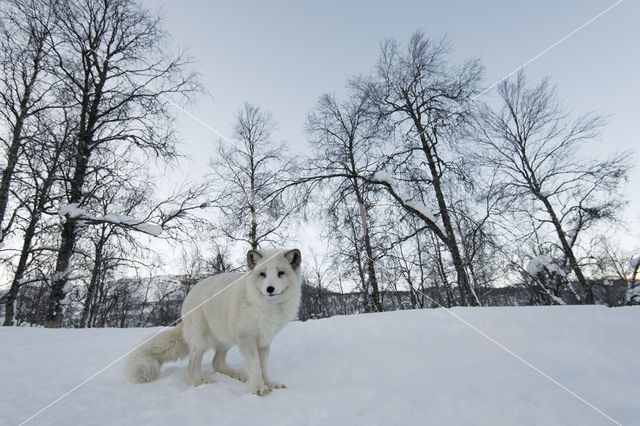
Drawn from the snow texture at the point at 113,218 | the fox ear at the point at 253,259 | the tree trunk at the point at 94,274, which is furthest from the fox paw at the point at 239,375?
the tree trunk at the point at 94,274

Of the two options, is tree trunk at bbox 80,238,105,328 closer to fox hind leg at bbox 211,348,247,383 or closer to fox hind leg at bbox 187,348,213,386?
fox hind leg at bbox 211,348,247,383

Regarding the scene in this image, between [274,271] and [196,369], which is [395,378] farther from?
[196,369]

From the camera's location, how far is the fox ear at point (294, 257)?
10.5 ft

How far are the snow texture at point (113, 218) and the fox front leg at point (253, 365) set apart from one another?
7.75 metres

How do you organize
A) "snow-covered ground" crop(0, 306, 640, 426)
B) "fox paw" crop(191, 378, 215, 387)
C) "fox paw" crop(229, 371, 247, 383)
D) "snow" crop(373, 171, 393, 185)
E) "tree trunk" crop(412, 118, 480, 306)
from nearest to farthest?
"snow-covered ground" crop(0, 306, 640, 426) → "fox paw" crop(191, 378, 215, 387) → "fox paw" crop(229, 371, 247, 383) → "tree trunk" crop(412, 118, 480, 306) → "snow" crop(373, 171, 393, 185)

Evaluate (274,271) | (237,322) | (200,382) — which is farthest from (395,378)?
(200,382)

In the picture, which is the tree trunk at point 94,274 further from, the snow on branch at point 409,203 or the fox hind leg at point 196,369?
the snow on branch at point 409,203

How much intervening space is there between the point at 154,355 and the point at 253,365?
140cm

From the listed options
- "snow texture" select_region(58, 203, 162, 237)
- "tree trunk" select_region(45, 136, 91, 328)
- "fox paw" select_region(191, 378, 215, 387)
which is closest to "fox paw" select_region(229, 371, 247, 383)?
"fox paw" select_region(191, 378, 215, 387)

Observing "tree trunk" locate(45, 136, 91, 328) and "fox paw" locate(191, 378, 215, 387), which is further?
"tree trunk" locate(45, 136, 91, 328)

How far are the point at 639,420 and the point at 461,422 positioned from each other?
1.10m

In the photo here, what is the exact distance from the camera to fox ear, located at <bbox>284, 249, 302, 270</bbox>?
126 inches

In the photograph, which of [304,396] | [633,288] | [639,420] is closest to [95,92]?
[304,396]

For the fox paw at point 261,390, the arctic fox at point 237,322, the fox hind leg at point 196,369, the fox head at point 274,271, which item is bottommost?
the fox paw at point 261,390
